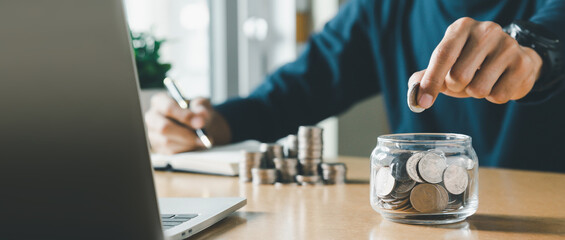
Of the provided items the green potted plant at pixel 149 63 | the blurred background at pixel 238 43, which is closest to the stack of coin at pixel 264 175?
the green potted plant at pixel 149 63

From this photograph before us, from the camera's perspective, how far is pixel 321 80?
1.74 meters

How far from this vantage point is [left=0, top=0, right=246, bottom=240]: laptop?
345 mm

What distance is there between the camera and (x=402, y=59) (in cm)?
164

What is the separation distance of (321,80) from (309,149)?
0.76m

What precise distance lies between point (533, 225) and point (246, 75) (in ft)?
8.05

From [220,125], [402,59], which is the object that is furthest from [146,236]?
[402,59]

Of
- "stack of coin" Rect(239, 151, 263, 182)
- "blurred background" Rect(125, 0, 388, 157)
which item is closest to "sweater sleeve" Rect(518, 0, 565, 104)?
"stack of coin" Rect(239, 151, 263, 182)

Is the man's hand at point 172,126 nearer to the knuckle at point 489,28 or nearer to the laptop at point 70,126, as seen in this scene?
the knuckle at point 489,28

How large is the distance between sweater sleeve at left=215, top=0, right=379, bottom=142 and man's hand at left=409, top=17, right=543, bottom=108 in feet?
3.03

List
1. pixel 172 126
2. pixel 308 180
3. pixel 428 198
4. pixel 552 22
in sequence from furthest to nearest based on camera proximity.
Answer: pixel 172 126 → pixel 552 22 → pixel 308 180 → pixel 428 198

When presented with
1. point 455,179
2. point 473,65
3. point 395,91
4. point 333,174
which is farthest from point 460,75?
point 395,91

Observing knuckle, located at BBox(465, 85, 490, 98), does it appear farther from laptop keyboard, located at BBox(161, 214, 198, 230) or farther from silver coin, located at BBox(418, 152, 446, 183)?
laptop keyboard, located at BBox(161, 214, 198, 230)

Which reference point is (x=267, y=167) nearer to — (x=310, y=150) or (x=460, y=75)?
(x=310, y=150)

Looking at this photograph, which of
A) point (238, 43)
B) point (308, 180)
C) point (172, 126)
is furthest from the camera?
point (238, 43)
